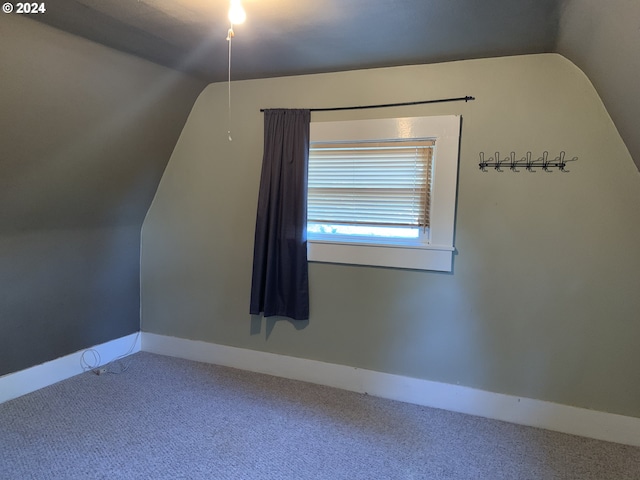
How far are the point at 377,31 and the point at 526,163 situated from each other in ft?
3.85

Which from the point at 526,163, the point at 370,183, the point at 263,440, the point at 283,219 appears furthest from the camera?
the point at 283,219

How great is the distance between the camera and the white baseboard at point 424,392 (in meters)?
2.31

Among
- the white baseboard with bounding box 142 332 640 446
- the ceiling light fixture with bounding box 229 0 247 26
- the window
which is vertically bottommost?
the white baseboard with bounding box 142 332 640 446

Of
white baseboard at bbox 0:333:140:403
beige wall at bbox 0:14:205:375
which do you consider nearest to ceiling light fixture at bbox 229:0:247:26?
beige wall at bbox 0:14:205:375

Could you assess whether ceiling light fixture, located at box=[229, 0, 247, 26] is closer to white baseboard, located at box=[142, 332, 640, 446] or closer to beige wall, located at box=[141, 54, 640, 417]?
beige wall, located at box=[141, 54, 640, 417]

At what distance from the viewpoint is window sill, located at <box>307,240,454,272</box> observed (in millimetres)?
2527

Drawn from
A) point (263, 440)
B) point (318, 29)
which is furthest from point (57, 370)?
point (318, 29)

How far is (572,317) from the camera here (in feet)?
7.64

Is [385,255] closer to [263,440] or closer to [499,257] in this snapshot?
[499,257]

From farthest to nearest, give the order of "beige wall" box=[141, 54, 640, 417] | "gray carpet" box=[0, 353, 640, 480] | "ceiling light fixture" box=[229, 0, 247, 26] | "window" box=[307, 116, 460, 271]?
"window" box=[307, 116, 460, 271] < "beige wall" box=[141, 54, 640, 417] < "gray carpet" box=[0, 353, 640, 480] < "ceiling light fixture" box=[229, 0, 247, 26]

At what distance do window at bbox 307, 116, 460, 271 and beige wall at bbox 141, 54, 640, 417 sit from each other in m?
0.09

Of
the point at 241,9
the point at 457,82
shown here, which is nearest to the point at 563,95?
the point at 457,82

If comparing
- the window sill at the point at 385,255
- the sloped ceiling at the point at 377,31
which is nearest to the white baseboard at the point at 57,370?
the window sill at the point at 385,255

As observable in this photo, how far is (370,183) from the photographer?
270 centimetres
